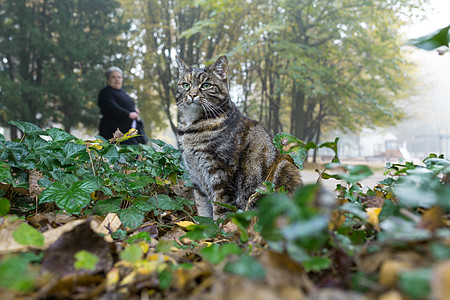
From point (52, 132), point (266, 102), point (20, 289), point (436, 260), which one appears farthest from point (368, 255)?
point (266, 102)

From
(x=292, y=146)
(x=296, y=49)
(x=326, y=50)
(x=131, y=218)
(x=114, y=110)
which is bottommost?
(x=131, y=218)

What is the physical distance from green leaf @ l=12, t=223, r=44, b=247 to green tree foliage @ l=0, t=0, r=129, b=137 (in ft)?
51.6

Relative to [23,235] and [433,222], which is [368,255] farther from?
[23,235]

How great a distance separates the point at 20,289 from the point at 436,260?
758 millimetres

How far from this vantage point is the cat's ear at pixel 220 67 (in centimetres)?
312

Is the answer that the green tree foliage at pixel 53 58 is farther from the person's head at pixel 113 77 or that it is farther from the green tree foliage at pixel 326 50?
the person's head at pixel 113 77

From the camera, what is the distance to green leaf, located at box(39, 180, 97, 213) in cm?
139

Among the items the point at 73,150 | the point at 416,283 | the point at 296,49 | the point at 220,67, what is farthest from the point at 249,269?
the point at 296,49

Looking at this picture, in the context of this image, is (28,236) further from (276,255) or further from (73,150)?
(73,150)

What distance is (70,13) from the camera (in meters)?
16.7

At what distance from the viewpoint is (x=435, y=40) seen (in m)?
1.05

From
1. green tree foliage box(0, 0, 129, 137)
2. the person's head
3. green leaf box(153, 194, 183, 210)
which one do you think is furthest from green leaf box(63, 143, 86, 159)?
green tree foliage box(0, 0, 129, 137)

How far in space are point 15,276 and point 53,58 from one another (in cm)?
1898

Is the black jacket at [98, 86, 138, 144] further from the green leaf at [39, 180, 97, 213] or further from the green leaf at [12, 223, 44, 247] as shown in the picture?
the green leaf at [12, 223, 44, 247]
